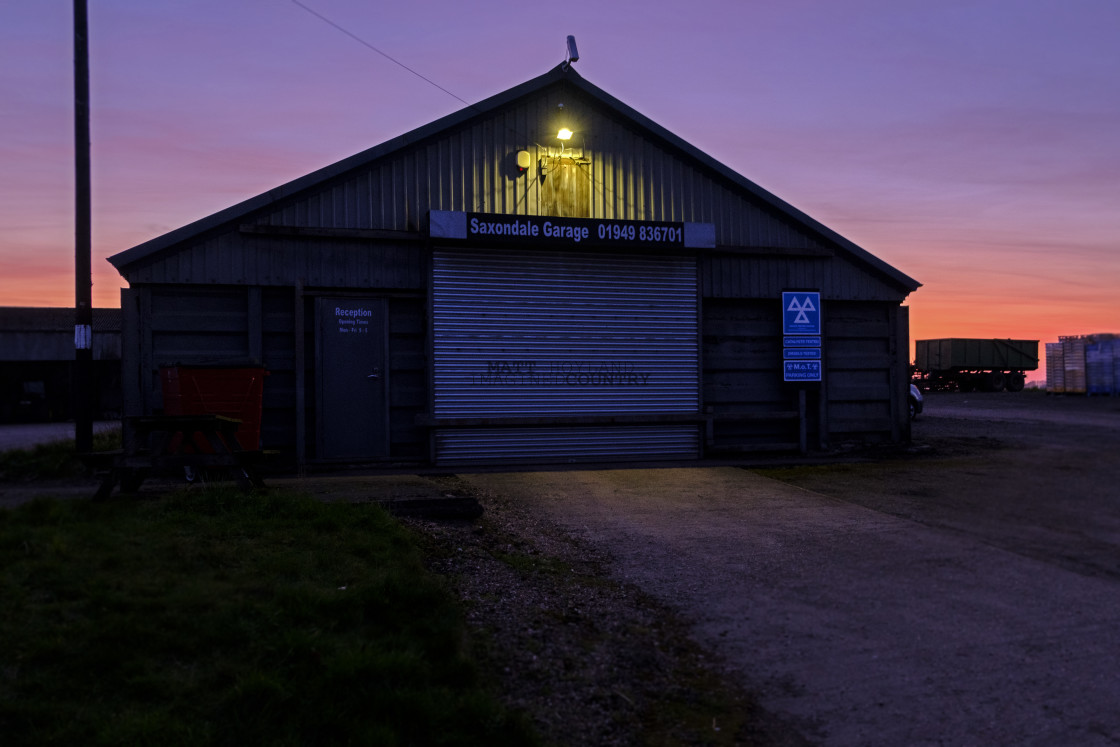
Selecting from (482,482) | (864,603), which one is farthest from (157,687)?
(482,482)

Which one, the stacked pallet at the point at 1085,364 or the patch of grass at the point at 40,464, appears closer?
the patch of grass at the point at 40,464

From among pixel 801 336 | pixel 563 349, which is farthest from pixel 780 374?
pixel 563 349

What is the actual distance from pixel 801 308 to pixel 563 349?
4.43 m

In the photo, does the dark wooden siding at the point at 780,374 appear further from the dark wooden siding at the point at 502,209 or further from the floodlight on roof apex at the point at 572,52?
the floodlight on roof apex at the point at 572,52

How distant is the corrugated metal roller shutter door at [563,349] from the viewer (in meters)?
13.8

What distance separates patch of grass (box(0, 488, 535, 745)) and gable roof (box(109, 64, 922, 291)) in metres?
6.51

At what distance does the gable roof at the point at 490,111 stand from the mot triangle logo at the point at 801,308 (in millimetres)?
1256

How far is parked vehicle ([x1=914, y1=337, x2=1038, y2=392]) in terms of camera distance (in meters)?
51.4

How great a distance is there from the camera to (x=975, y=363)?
51.5 m

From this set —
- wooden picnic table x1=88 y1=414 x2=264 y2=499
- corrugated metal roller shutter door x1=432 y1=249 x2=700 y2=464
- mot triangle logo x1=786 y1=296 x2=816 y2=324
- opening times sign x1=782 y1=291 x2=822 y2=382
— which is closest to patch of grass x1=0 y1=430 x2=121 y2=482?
wooden picnic table x1=88 y1=414 x2=264 y2=499

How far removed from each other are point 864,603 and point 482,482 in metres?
6.50

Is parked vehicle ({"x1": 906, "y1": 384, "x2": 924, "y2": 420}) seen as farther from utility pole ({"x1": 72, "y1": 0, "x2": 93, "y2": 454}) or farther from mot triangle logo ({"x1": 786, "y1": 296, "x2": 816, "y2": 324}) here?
utility pole ({"x1": 72, "y1": 0, "x2": 93, "y2": 454})

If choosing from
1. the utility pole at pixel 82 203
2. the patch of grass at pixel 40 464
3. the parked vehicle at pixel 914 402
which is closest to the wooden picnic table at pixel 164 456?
the utility pole at pixel 82 203

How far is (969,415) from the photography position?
2716cm
